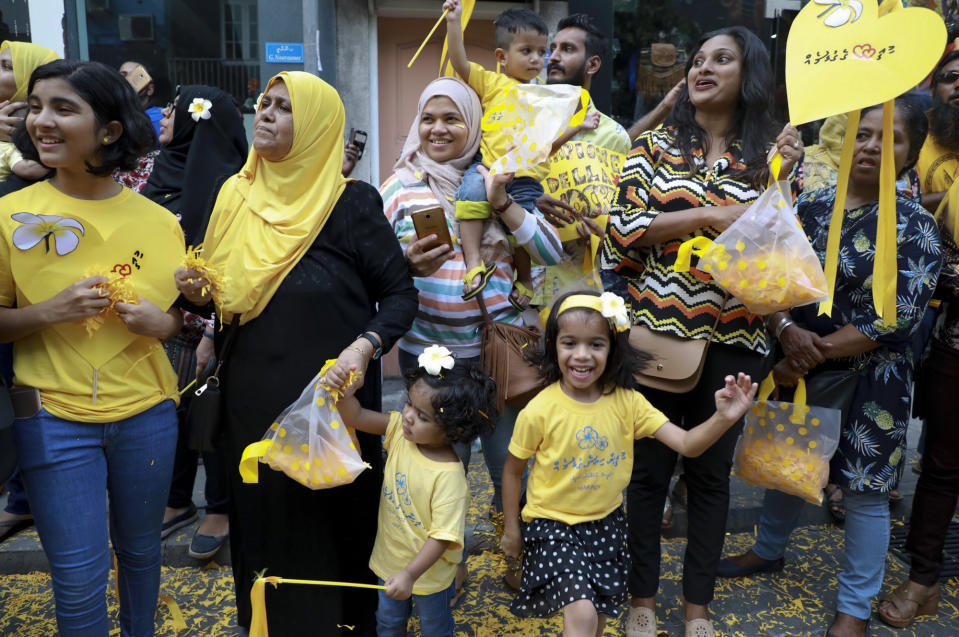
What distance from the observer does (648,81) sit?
20.5ft

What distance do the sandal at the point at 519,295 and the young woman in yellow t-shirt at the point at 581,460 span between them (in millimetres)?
396

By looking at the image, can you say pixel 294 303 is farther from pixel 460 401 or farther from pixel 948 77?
pixel 948 77

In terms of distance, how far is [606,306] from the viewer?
2379 mm

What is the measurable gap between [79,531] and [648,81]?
18.3ft

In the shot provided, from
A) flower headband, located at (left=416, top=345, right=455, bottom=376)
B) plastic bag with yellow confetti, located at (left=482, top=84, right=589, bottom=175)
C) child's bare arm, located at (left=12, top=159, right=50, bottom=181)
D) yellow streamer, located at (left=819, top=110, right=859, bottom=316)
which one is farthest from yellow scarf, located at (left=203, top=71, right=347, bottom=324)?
yellow streamer, located at (left=819, top=110, right=859, bottom=316)

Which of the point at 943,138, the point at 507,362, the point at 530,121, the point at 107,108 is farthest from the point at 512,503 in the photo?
the point at 943,138

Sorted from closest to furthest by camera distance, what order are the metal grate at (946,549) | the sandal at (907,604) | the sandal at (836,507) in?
the sandal at (907,604), the metal grate at (946,549), the sandal at (836,507)

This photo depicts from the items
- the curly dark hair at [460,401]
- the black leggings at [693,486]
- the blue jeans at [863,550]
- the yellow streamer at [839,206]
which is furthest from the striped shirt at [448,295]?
the blue jeans at [863,550]

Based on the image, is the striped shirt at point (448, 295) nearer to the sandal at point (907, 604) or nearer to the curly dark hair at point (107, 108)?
the curly dark hair at point (107, 108)

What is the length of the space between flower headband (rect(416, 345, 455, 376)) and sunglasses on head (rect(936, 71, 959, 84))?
3246 millimetres

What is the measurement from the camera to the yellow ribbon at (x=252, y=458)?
88.4 inches

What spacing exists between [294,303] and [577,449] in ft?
3.46

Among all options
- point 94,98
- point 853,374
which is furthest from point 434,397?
point 853,374

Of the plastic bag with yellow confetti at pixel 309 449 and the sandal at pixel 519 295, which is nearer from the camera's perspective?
the plastic bag with yellow confetti at pixel 309 449
